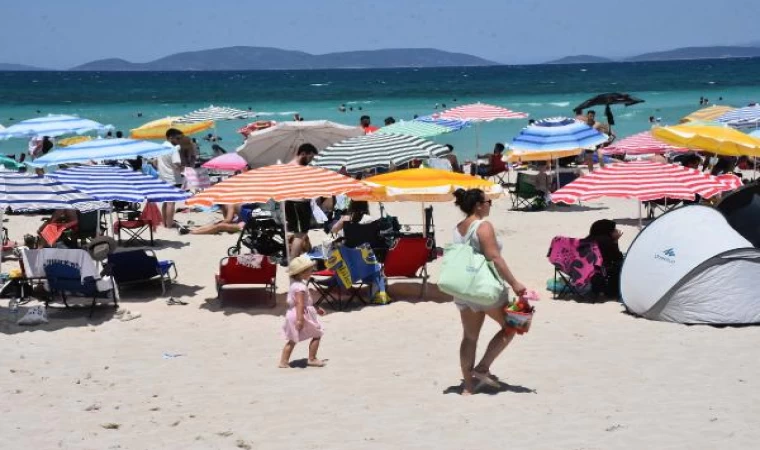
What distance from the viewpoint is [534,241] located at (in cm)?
1278

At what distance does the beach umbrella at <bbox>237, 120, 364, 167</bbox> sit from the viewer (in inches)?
590

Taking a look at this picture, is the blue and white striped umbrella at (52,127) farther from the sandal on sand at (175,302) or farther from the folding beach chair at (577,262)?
the folding beach chair at (577,262)

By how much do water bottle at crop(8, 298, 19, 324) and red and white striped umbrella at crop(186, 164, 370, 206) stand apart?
5.87ft

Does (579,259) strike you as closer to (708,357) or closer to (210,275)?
(708,357)

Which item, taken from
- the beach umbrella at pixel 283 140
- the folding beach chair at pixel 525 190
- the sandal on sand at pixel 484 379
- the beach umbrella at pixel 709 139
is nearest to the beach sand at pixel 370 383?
the sandal on sand at pixel 484 379

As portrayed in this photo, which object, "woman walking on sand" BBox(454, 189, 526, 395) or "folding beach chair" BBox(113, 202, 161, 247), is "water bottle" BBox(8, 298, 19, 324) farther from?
"woman walking on sand" BBox(454, 189, 526, 395)

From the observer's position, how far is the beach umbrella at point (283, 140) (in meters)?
15.0

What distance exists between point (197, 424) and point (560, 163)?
14320mm

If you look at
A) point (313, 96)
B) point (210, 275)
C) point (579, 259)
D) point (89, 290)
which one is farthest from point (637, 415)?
point (313, 96)

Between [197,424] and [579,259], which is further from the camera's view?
[579,259]

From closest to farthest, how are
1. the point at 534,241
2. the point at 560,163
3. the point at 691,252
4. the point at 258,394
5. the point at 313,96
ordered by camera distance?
the point at 258,394 < the point at 691,252 < the point at 534,241 < the point at 560,163 < the point at 313,96

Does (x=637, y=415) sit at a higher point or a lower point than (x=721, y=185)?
lower

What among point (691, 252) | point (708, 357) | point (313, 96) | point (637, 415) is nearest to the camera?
point (637, 415)

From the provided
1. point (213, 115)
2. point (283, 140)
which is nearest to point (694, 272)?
point (283, 140)
